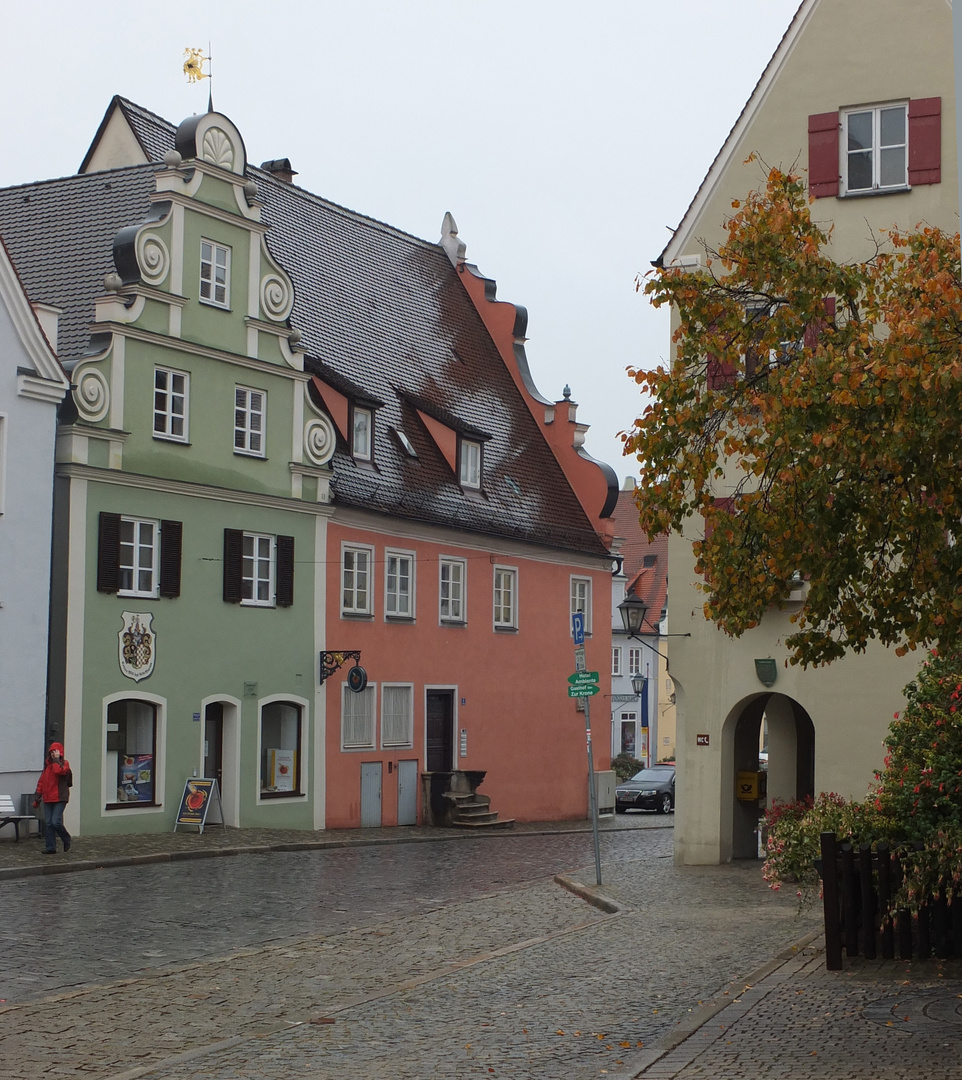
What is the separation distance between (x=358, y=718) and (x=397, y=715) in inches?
58.9

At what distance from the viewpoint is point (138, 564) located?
2853cm

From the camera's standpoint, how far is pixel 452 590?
3716cm

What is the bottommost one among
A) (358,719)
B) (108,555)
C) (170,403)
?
(358,719)

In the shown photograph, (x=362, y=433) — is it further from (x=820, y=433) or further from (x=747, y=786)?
(x=820, y=433)

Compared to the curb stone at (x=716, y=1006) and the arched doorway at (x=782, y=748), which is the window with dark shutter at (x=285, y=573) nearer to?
the arched doorway at (x=782, y=748)

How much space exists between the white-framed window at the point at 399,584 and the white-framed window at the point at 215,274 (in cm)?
699

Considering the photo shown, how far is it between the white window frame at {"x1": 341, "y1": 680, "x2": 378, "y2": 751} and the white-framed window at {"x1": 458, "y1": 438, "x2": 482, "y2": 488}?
254 inches

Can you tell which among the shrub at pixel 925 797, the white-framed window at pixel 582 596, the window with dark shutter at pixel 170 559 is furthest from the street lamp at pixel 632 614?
the white-framed window at pixel 582 596

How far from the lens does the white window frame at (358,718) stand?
1313 inches

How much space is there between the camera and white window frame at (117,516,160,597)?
28.2 m

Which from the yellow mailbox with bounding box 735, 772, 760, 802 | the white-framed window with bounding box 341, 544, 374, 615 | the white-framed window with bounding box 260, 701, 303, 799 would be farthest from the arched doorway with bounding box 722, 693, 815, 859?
the white-framed window with bounding box 341, 544, 374, 615

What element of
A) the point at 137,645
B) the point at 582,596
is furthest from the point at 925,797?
the point at 582,596

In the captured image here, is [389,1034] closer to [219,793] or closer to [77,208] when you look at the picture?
[219,793]

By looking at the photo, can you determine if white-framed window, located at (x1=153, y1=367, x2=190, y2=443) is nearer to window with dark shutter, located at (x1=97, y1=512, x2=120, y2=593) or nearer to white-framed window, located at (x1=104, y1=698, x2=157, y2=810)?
window with dark shutter, located at (x1=97, y1=512, x2=120, y2=593)
